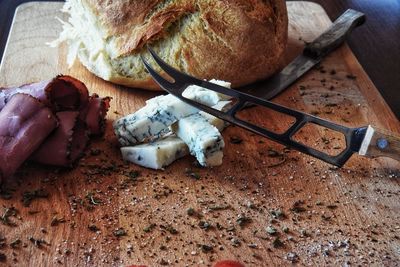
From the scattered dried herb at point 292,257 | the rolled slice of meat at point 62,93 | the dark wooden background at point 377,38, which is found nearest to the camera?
the scattered dried herb at point 292,257

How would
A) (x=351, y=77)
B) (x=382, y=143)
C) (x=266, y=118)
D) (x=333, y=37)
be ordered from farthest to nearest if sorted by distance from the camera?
(x=333, y=37), (x=351, y=77), (x=266, y=118), (x=382, y=143)

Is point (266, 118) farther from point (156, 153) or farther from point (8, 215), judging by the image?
point (8, 215)

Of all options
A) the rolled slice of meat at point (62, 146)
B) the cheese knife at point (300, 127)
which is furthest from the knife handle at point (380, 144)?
the rolled slice of meat at point (62, 146)

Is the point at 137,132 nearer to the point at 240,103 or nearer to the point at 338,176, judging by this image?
the point at 240,103

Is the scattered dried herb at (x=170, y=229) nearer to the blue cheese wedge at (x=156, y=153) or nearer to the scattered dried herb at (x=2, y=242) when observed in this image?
the blue cheese wedge at (x=156, y=153)

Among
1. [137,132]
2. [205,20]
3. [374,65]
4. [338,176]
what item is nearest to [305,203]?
[338,176]

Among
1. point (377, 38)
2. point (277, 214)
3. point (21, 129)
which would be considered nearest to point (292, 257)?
point (277, 214)

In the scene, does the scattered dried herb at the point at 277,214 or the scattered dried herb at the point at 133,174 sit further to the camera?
the scattered dried herb at the point at 133,174
